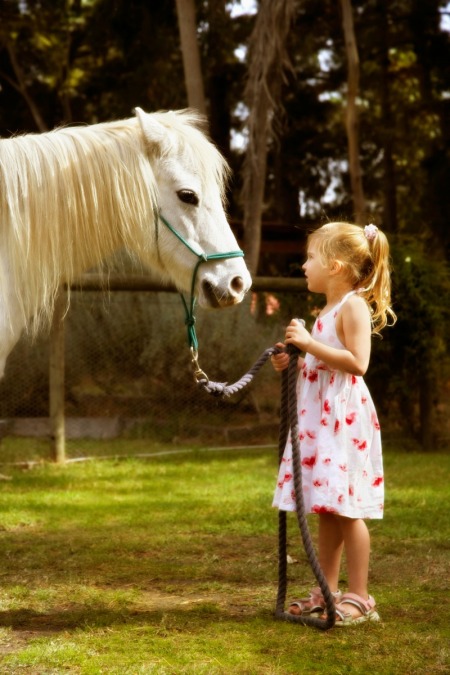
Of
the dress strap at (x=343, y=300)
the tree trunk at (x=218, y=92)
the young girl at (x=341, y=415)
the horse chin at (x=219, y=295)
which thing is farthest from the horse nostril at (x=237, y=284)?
the tree trunk at (x=218, y=92)

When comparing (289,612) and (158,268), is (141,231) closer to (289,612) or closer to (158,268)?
(158,268)

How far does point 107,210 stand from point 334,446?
3.96 feet

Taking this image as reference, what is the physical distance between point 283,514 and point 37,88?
538 inches

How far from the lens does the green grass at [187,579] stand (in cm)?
267

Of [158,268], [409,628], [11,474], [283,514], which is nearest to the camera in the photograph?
[409,628]

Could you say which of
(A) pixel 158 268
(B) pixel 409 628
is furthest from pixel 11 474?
(B) pixel 409 628

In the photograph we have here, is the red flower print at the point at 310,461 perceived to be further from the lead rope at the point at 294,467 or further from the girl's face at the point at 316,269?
the girl's face at the point at 316,269

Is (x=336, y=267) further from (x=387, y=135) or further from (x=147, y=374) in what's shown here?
(x=387, y=135)

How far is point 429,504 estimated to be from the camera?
5.27 m

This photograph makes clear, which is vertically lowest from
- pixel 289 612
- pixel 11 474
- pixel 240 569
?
pixel 11 474

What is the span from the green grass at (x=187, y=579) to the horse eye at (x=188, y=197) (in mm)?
1552

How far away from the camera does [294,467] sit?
2924 mm

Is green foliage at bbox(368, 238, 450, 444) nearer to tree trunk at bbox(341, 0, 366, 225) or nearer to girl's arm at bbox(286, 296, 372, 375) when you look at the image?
tree trunk at bbox(341, 0, 366, 225)

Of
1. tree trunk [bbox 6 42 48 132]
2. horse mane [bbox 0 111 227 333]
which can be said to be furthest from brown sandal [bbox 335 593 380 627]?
tree trunk [bbox 6 42 48 132]
